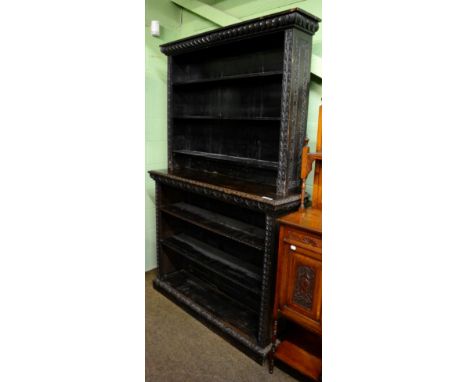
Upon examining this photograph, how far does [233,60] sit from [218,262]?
163 centimetres

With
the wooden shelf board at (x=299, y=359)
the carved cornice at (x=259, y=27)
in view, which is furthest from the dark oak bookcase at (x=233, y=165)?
the wooden shelf board at (x=299, y=359)

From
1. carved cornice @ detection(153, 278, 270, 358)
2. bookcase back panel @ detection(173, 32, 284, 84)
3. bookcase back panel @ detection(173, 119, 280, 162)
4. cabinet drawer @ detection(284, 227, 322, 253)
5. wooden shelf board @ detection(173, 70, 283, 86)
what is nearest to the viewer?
cabinet drawer @ detection(284, 227, 322, 253)

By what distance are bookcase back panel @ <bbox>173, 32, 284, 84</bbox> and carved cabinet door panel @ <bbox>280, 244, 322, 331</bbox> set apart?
132 centimetres

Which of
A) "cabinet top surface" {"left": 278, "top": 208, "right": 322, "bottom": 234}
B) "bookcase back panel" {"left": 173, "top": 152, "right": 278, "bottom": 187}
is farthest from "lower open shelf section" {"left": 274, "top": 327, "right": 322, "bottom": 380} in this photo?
"bookcase back panel" {"left": 173, "top": 152, "right": 278, "bottom": 187}

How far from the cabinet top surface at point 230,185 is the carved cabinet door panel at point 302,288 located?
301 mm

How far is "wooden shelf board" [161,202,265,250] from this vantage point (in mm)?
2209

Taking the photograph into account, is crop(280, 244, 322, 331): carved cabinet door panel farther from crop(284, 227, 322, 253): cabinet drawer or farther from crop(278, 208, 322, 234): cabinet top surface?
crop(278, 208, 322, 234): cabinet top surface

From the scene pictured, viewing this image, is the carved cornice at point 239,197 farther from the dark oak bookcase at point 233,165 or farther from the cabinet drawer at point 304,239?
the cabinet drawer at point 304,239

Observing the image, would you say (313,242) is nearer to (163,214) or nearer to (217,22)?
(163,214)

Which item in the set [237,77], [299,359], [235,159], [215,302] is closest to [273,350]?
[299,359]

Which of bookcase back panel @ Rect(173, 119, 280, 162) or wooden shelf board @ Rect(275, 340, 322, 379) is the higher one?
bookcase back panel @ Rect(173, 119, 280, 162)

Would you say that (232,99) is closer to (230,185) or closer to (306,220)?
(230,185)
